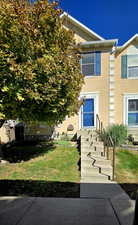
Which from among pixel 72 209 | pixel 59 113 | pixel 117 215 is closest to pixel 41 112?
pixel 59 113

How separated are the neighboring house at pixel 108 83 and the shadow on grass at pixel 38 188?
281 inches

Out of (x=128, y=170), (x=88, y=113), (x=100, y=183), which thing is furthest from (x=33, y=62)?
(x=88, y=113)

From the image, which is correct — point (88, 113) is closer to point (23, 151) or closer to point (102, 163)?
point (23, 151)

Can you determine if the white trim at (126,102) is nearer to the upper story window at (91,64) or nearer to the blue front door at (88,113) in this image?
the blue front door at (88,113)

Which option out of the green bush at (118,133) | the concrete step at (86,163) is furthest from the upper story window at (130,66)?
the concrete step at (86,163)

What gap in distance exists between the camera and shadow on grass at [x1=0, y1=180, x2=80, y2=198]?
537 cm

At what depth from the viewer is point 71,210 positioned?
4.14 meters

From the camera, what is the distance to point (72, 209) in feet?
13.8

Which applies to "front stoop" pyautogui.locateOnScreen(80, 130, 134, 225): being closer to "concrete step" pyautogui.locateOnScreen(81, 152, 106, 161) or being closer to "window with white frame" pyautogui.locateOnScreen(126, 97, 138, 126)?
"concrete step" pyautogui.locateOnScreen(81, 152, 106, 161)

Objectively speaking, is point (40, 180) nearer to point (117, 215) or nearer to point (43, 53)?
point (117, 215)

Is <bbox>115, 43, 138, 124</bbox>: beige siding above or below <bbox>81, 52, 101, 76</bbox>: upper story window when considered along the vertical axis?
below

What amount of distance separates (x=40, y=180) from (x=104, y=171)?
2.35m

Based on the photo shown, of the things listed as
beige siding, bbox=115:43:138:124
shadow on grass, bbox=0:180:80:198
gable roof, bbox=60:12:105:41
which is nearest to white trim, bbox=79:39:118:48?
gable roof, bbox=60:12:105:41

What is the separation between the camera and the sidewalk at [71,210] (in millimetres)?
3646
